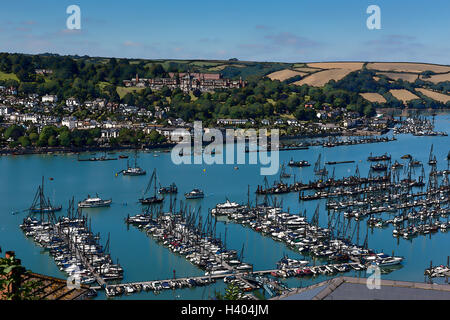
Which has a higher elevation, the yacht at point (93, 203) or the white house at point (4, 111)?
the white house at point (4, 111)

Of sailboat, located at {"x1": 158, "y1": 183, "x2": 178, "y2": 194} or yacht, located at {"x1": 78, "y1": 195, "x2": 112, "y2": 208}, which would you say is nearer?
yacht, located at {"x1": 78, "y1": 195, "x2": 112, "y2": 208}

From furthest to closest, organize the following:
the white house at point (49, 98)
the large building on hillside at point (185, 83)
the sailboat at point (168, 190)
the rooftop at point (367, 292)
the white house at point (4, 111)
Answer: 1. the large building on hillside at point (185, 83)
2. the white house at point (49, 98)
3. the white house at point (4, 111)
4. the sailboat at point (168, 190)
5. the rooftop at point (367, 292)

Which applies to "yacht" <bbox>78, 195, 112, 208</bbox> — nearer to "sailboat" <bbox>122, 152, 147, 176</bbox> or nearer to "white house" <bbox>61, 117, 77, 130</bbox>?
→ "sailboat" <bbox>122, 152, 147, 176</bbox>

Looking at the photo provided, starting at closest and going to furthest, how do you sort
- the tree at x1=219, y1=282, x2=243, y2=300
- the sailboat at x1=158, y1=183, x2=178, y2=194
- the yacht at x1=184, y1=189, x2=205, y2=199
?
the tree at x1=219, y1=282, x2=243, y2=300, the yacht at x1=184, y1=189, x2=205, y2=199, the sailboat at x1=158, y1=183, x2=178, y2=194

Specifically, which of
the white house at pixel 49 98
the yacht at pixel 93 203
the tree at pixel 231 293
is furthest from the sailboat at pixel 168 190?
the white house at pixel 49 98

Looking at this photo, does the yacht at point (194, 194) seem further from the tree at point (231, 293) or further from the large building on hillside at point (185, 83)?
the large building on hillside at point (185, 83)

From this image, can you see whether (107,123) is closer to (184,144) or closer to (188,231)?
(184,144)

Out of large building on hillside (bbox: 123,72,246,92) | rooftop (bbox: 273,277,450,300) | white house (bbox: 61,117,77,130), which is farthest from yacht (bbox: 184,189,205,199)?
large building on hillside (bbox: 123,72,246,92)

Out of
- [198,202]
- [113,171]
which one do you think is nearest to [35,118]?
[113,171]

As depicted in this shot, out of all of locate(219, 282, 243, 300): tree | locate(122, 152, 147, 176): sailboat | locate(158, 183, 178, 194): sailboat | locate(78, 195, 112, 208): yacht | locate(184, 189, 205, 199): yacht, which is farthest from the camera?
locate(122, 152, 147, 176): sailboat

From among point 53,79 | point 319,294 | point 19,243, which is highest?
point 53,79

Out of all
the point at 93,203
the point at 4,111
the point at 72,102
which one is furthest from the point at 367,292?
the point at 72,102
